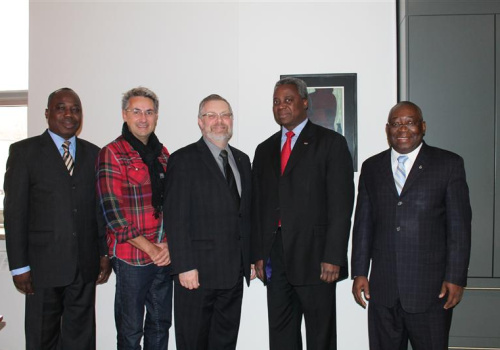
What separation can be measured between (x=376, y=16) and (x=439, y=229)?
5.52ft

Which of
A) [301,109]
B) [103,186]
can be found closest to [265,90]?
[301,109]

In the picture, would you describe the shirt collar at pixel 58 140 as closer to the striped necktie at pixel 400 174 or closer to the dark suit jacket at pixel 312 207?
the dark suit jacket at pixel 312 207

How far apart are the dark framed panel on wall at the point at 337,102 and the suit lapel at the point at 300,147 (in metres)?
0.67

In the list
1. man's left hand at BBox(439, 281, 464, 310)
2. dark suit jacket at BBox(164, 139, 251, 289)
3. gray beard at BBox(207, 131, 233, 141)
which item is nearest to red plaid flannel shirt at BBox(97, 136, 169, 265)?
dark suit jacket at BBox(164, 139, 251, 289)

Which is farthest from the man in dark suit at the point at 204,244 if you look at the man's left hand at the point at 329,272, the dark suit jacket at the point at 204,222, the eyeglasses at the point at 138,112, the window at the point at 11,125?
the window at the point at 11,125

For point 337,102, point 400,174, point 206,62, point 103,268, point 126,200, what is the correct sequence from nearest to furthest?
1. point 400,174
2. point 126,200
3. point 103,268
4. point 337,102
5. point 206,62

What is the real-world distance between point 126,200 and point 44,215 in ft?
1.55

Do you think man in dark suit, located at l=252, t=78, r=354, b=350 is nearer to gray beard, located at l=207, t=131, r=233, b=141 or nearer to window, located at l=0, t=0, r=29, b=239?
gray beard, located at l=207, t=131, r=233, b=141

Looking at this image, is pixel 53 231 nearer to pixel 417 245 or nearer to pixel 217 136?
pixel 217 136

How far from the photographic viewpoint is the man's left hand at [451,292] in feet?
6.35

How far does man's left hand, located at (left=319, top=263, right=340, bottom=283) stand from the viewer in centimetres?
210

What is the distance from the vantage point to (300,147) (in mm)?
2236

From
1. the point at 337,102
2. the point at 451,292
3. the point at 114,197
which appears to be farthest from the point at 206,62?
the point at 451,292

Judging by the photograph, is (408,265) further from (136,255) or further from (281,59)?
(281,59)
